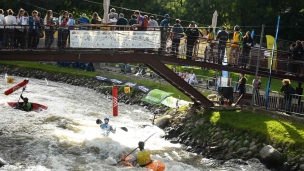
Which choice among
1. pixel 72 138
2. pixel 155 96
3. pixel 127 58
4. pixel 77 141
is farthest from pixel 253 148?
pixel 155 96

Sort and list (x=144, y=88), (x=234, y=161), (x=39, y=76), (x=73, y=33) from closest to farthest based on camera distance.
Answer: (x=234, y=161), (x=73, y=33), (x=144, y=88), (x=39, y=76)

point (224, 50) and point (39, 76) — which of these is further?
point (39, 76)

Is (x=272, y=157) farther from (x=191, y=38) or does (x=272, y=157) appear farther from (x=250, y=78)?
(x=250, y=78)

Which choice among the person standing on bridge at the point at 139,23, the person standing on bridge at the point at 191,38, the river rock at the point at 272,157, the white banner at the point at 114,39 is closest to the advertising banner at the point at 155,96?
the person standing on bridge at the point at 191,38

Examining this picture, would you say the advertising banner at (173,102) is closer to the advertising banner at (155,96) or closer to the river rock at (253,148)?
the advertising banner at (155,96)

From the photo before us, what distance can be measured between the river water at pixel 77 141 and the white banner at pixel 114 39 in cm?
441

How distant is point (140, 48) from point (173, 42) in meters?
1.86

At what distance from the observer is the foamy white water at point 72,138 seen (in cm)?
2073

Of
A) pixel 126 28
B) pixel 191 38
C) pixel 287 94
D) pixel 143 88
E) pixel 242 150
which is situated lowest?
pixel 242 150

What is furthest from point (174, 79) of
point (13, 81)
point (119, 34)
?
point (13, 81)

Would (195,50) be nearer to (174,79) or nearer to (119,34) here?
(174,79)

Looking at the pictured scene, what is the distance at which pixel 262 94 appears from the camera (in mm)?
26219

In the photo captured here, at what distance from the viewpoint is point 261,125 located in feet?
76.8

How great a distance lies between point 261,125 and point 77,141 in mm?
8519
